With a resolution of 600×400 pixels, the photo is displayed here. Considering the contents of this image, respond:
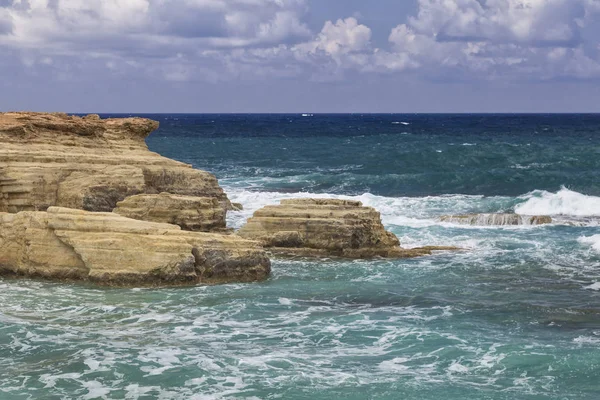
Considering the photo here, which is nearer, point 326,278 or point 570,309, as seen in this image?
point 570,309

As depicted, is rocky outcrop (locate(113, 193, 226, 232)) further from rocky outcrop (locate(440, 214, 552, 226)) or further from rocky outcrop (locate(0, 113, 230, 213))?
rocky outcrop (locate(440, 214, 552, 226))

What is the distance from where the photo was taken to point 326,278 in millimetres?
22969

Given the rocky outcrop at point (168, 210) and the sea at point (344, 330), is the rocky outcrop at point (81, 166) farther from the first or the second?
the sea at point (344, 330)

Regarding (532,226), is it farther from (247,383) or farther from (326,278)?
(247,383)

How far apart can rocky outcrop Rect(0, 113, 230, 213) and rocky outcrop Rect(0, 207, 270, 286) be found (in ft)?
6.17

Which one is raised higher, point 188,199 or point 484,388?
point 188,199

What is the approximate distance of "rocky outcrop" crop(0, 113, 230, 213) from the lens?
24.3 m

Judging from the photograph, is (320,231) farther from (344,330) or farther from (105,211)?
(344,330)

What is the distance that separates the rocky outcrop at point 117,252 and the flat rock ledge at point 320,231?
2.92m

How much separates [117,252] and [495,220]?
17.2 metres

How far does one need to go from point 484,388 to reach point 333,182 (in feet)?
116

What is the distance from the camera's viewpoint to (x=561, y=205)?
40.1 meters

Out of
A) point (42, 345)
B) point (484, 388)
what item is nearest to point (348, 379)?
point (484, 388)

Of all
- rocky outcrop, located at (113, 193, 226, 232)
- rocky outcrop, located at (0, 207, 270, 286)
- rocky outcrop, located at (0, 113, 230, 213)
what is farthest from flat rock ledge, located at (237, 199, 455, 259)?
rocky outcrop, located at (0, 207, 270, 286)
